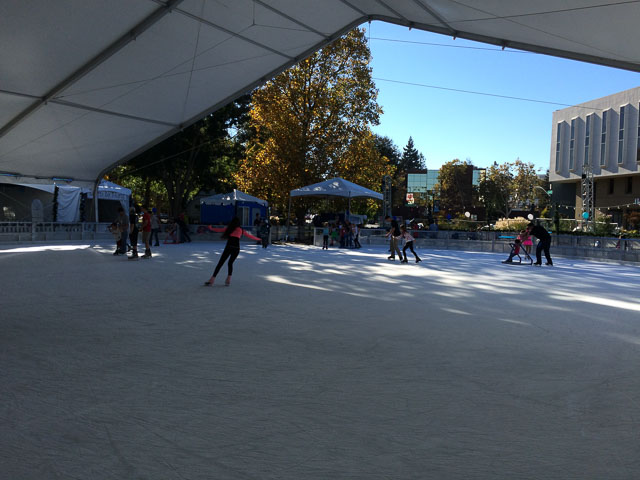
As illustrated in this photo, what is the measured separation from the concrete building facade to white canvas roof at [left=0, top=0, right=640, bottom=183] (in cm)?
3464

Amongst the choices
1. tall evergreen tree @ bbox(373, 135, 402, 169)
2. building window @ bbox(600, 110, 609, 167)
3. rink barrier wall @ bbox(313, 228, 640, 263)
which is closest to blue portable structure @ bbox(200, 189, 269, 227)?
rink barrier wall @ bbox(313, 228, 640, 263)

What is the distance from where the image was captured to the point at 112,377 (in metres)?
4.25

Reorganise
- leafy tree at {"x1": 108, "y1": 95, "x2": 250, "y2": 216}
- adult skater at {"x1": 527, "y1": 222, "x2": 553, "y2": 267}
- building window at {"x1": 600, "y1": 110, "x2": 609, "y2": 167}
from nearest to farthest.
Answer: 1. adult skater at {"x1": 527, "y1": 222, "x2": 553, "y2": 267}
2. leafy tree at {"x1": 108, "y1": 95, "x2": 250, "y2": 216}
3. building window at {"x1": 600, "y1": 110, "x2": 609, "y2": 167}

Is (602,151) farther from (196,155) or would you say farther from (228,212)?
(196,155)

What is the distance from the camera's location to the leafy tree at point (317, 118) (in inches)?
1120

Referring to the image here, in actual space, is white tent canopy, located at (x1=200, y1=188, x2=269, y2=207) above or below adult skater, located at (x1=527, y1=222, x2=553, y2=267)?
above

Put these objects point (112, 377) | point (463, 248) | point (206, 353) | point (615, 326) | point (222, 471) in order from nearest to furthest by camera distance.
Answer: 1. point (222, 471)
2. point (112, 377)
3. point (206, 353)
4. point (615, 326)
5. point (463, 248)

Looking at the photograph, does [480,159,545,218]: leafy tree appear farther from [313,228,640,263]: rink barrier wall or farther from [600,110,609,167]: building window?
[313,228,640,263]: rink barrier wall

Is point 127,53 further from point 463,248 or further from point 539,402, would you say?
point 463,248

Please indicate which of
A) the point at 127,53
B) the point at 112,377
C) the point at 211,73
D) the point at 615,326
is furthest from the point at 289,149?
the point at 112,377

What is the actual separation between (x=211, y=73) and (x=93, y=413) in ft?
54.2

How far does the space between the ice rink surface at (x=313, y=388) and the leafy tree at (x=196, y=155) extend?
2413 cm

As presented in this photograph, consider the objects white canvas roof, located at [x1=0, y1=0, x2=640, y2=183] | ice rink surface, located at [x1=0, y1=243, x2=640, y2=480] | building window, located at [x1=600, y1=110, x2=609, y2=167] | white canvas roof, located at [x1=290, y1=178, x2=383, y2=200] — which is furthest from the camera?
building window, located at [x1=600, y1=110, x2=609, y2=167]

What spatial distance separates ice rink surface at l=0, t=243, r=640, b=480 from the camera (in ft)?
→ 9.30
